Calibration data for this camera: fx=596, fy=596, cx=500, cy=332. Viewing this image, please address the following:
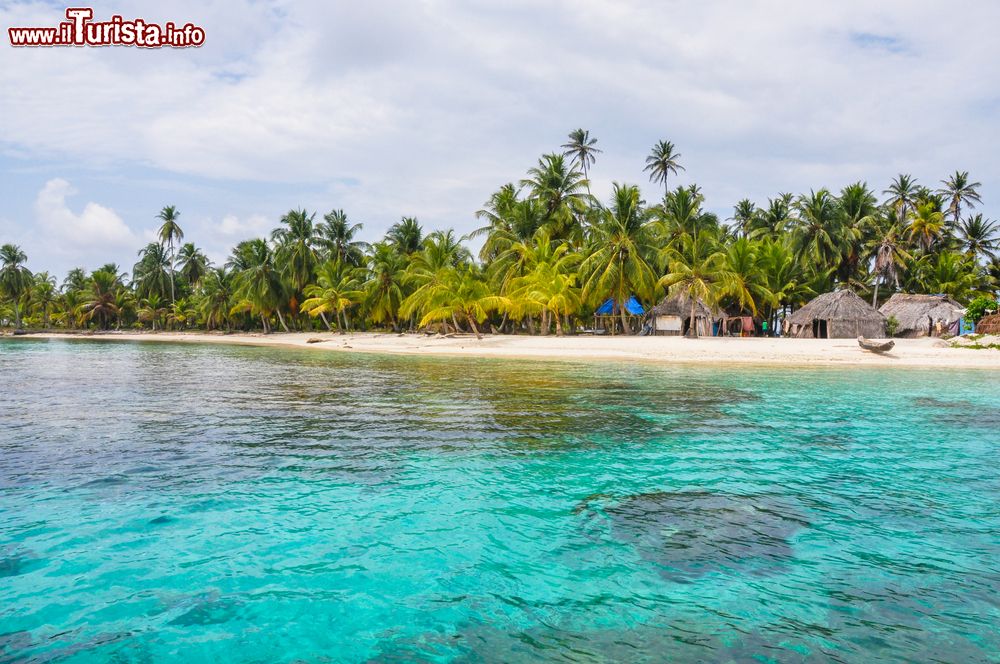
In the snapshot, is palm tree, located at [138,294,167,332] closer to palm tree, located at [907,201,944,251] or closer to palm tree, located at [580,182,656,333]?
palm tree, located at [580,182,656,333]

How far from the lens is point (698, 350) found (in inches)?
1119

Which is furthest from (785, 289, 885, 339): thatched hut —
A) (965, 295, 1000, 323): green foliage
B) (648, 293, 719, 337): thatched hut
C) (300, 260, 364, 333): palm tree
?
(300, 260, 364, 333): palm tree

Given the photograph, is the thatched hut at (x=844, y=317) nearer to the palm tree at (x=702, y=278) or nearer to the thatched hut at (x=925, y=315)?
the thatched hut at (x=925, y=315)

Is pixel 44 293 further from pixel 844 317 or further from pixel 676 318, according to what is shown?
pixel 844 317

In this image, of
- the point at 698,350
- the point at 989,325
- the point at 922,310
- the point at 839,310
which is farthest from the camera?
the point at 922,310

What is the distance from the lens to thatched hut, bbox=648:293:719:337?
39719 mm

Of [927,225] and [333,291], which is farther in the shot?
[333,291]

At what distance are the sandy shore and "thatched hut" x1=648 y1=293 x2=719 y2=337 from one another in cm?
705

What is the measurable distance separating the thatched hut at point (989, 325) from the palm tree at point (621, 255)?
16582 mm

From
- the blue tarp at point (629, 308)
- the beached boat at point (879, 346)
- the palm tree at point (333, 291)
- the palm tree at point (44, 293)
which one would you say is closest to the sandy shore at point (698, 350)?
the beached boat at point (879, 346)

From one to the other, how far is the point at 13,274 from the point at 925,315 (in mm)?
90497

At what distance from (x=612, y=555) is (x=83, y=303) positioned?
83.4 m

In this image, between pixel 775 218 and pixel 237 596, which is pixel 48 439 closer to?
pixel 237 596

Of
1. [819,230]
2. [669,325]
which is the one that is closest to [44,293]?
[669,325]
